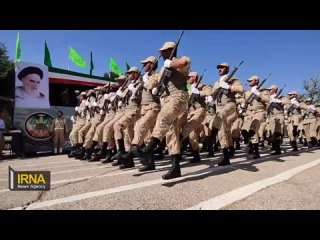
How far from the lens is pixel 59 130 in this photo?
1152 cm

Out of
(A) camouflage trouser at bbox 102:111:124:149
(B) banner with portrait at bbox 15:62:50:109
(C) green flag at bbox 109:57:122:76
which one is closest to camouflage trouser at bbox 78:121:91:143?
(A) camouflage trouser at bbox 102:111:124:149

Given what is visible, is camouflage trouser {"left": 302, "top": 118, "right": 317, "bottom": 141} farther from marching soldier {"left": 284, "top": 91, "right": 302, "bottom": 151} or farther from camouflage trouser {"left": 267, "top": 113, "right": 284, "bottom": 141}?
camouflage trouser {"left": 267, "top": 113, "right": 284, "bottom": 141}

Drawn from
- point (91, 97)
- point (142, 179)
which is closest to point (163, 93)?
point (142, 179)

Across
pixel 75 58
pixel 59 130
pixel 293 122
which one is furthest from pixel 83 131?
pixel 75 58

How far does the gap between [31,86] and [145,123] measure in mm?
6769

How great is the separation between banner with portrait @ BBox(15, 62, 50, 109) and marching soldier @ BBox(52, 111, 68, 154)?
1.95 ft

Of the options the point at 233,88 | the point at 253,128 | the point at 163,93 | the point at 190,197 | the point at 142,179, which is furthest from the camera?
the point at 253,128

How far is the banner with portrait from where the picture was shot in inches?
413

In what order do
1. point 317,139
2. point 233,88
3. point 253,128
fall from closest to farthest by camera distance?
point 233,88, point 253,128, point 317,139

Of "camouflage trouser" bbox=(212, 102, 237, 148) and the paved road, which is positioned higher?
"camouflage trouser" bbox=(212, 102, 237, 148)

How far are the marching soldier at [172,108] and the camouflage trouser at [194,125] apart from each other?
3.69 ft
